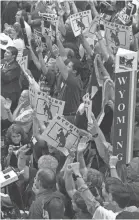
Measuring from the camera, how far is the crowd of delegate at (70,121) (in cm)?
594

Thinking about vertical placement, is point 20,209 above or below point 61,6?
below

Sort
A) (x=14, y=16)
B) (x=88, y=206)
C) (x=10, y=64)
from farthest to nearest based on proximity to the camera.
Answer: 1. (x=14, y=16)
2. (x=10, y=64)
3. (x=88, y=206)

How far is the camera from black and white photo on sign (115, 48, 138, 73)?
6.66 meters

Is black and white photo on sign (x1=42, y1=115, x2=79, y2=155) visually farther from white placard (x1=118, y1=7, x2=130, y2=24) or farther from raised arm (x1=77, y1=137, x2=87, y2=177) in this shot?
white placard (x1=118, y1=7, x2=130, y2=24)

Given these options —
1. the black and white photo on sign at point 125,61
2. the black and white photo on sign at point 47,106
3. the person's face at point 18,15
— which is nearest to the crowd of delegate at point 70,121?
the person's face at point 18,15

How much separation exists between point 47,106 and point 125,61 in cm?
130

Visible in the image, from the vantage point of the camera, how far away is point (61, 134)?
7176 mm

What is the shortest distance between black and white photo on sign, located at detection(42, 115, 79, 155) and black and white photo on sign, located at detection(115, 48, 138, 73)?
0.83 metres

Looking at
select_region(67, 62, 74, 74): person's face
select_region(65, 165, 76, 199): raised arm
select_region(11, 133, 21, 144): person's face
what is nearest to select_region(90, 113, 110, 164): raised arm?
select_region(11, 133, 21, 144): person's face

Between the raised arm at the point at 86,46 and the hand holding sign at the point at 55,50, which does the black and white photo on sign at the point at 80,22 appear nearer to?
the raised arm at the point at 86,46

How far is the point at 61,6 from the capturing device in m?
11.7

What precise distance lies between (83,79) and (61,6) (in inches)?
98.0

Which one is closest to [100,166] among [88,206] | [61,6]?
[88,206]

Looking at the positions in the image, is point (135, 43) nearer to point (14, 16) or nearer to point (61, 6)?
point (61, 6)
